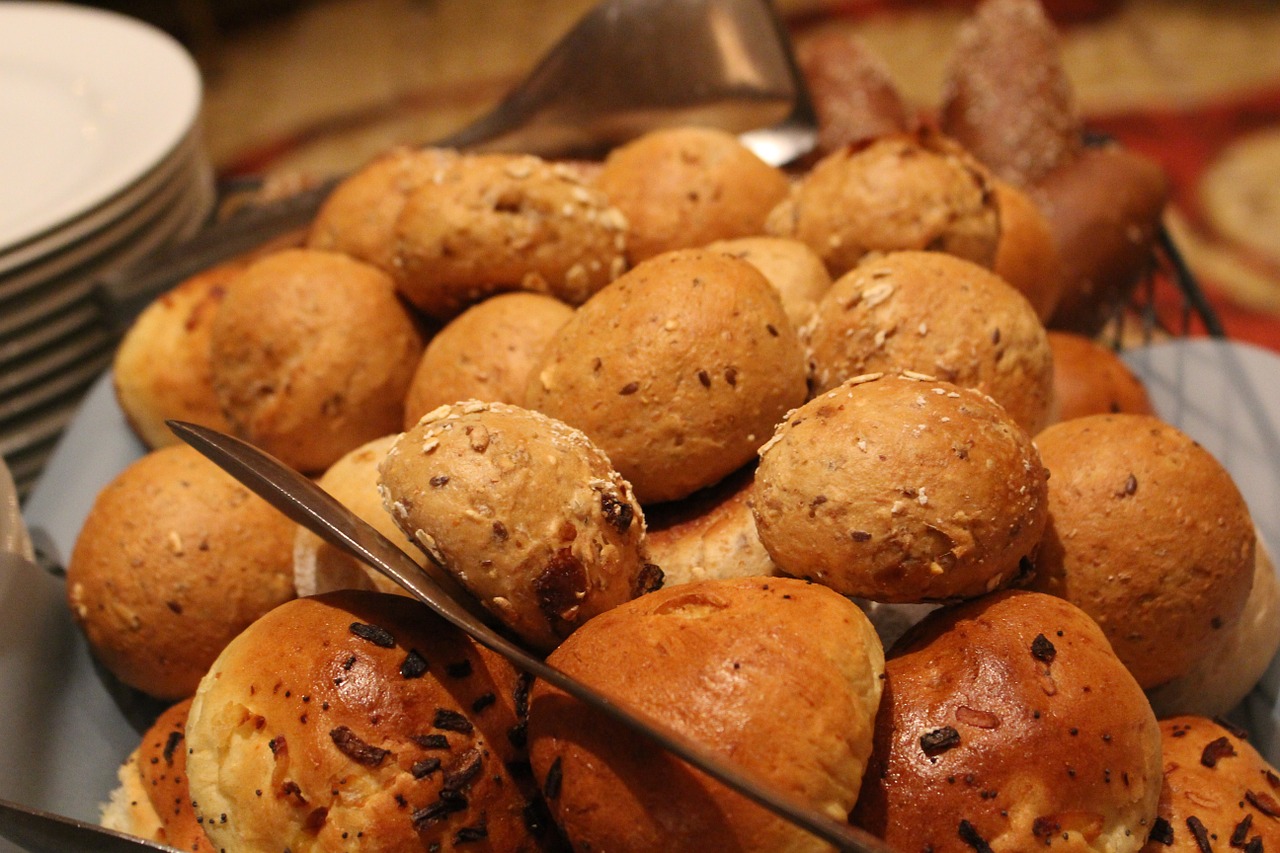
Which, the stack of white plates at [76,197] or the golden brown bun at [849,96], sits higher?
the golden brown bun at [849,96]

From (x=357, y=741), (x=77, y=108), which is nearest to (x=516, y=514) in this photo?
(x=357, y=741)

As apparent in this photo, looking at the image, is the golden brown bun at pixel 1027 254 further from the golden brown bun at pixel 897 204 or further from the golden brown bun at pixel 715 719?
the golden brown bun at pixel 715 719

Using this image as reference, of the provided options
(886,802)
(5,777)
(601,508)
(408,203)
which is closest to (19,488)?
(5,777)

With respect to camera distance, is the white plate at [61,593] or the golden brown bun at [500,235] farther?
the golden brown bun at [500,235]

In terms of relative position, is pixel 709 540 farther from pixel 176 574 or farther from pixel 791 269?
pixel 176 574

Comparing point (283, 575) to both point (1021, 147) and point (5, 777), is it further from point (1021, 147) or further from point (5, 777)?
point (1021, 147)

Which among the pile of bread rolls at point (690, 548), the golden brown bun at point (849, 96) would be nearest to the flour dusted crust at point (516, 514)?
the pile of bread rolls at point (690, 548)
